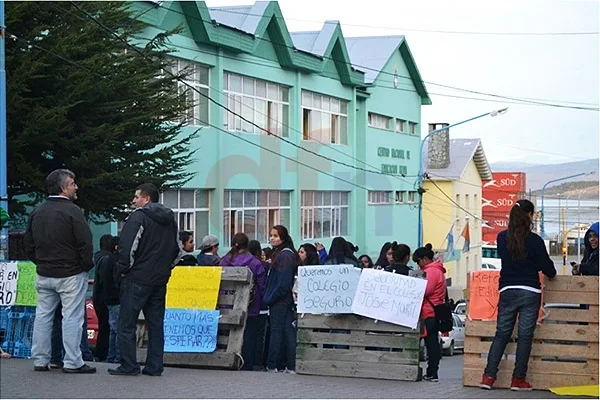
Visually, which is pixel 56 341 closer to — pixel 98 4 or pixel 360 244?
pixel 98 4

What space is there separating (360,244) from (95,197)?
26.4m

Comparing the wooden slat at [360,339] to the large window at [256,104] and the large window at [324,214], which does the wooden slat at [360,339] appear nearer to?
the large window at [256,104]

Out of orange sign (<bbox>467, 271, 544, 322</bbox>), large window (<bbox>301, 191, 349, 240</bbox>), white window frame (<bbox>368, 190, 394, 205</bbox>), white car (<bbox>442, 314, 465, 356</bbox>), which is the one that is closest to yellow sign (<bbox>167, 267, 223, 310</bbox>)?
orange sign (<bbox>467, 271, 544, 322</bbox>)

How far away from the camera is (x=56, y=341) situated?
10570mm

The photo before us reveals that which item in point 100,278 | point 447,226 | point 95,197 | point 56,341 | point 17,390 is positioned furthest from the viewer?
point 447,226

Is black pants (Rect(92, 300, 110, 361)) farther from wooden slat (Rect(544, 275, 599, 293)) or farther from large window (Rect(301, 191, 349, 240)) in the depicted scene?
large window (Rect(301, 191, 349, 240))

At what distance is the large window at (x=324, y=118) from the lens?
40.8m

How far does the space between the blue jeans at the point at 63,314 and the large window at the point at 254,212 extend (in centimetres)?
2376

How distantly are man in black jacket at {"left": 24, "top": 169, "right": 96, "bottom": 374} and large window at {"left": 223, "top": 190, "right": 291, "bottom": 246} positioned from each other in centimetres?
2387

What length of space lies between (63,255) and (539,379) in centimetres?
479

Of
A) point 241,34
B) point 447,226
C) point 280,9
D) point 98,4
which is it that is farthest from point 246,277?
point 447,226

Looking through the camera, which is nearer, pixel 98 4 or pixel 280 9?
pixel 98 4

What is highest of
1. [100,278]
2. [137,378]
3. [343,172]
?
[343,172]

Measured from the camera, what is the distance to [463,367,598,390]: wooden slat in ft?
32.6
